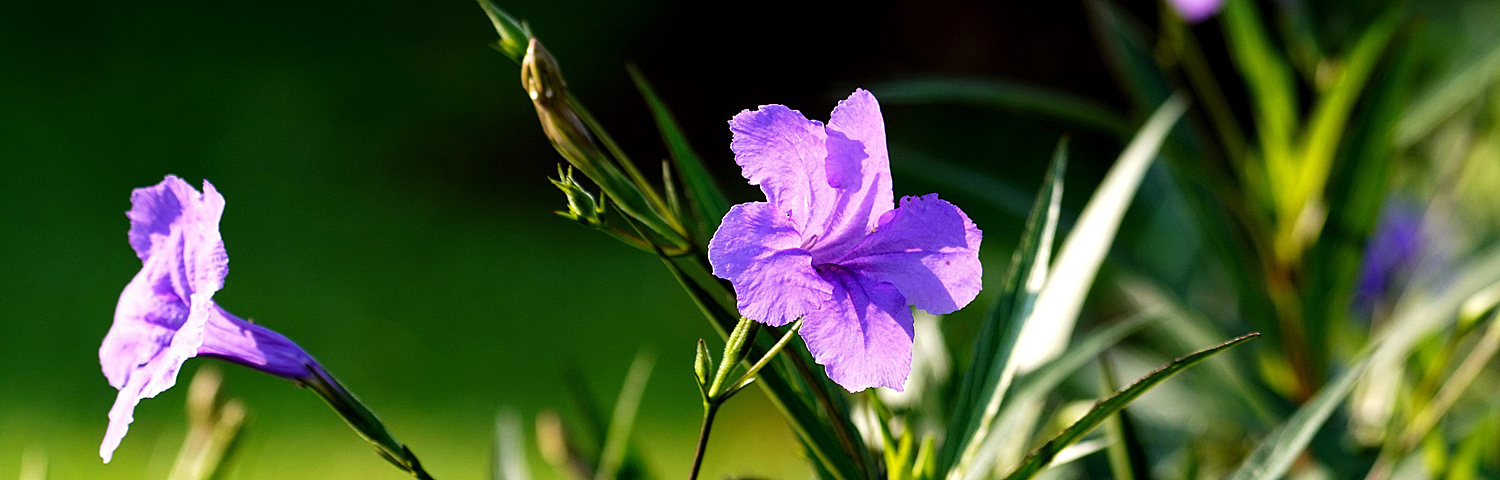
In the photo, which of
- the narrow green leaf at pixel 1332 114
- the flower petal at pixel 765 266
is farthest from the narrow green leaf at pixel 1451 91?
the flower petal at pixel 765 266

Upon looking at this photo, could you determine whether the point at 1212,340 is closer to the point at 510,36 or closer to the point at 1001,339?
the point at 1001,339

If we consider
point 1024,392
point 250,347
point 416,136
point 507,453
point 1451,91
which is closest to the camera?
point 250,347

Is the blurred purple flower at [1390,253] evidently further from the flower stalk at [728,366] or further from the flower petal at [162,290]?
the flower petal at [162,290]

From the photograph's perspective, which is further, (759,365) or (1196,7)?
(1196,7)

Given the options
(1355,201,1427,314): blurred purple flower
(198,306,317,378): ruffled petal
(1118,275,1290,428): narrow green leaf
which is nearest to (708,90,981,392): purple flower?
(198,306,317,378): ruffled petal

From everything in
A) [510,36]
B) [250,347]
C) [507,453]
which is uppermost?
[510,36]

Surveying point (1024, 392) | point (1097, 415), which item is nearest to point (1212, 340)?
point (1024, 392)

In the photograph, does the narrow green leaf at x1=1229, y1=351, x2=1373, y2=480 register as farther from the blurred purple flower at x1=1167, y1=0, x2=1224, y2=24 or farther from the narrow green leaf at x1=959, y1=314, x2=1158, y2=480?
the blurred purple flower at x1=1167, y1=0, x2=1224, y2=24
